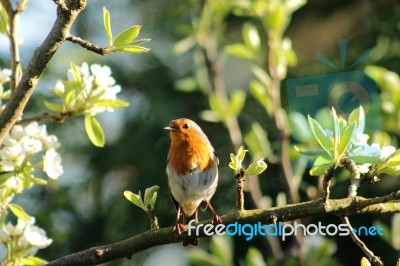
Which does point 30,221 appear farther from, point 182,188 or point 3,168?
point 182,188

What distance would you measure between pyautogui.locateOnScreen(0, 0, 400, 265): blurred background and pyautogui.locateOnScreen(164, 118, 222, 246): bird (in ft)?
0.67

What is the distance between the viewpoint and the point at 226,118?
13.1 ft

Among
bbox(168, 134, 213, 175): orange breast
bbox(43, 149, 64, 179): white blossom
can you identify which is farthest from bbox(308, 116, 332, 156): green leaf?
bbox(168, 134, 213, 175): orange breast

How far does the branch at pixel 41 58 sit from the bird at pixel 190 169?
176 cm

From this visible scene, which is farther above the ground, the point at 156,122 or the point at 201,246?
the point at 156,122

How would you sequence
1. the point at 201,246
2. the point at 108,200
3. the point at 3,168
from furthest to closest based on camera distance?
the point at 108,200 < the point at 201,246 < the point at 3,168

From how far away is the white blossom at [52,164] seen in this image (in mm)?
2279

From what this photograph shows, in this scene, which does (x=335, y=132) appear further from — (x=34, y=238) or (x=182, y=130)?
(x=182, y=130)

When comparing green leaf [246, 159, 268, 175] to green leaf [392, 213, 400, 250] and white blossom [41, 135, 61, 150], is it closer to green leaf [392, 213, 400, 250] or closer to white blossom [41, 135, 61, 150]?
white blossom [41, 135, 61, 150]

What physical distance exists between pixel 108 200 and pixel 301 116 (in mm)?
2506

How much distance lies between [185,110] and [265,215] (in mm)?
3181

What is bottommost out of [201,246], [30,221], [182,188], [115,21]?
[201,246]

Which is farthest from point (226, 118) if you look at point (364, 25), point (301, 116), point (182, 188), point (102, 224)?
point (364, 25)

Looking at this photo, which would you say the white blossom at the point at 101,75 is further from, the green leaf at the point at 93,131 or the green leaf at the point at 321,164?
the green leaf at the point at 321,164
